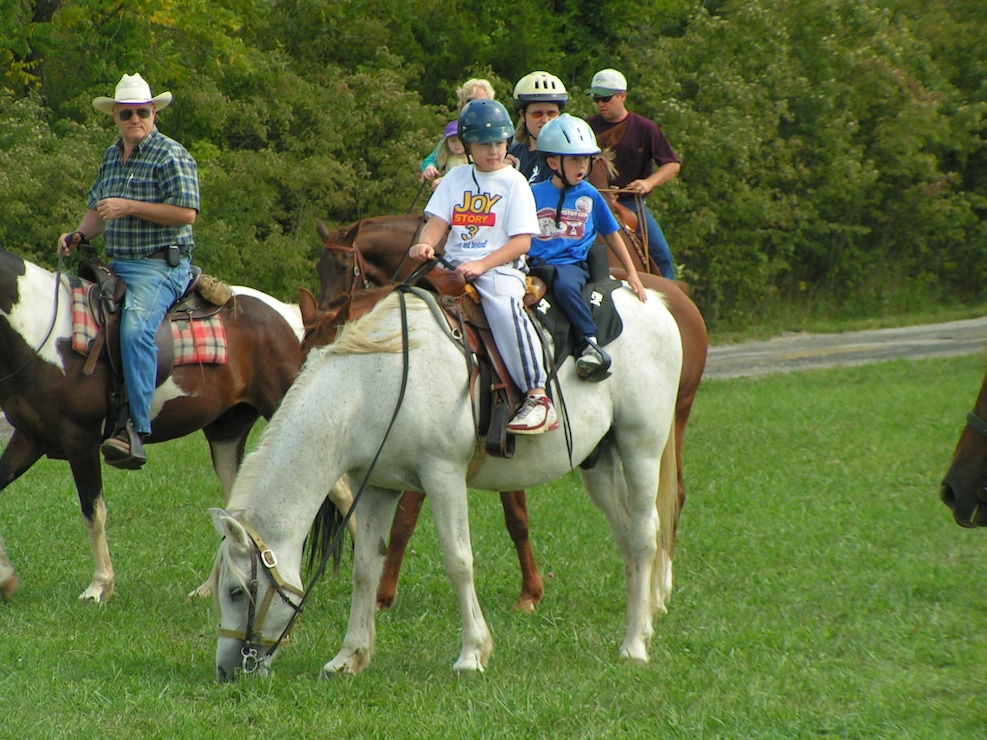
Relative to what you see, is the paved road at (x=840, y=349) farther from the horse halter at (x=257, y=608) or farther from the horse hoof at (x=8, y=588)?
the horse halter at (x=257, y=608)

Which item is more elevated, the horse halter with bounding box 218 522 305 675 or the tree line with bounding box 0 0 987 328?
the horse halter with bounding box 218 522 305 675

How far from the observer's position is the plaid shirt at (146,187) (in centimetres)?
716

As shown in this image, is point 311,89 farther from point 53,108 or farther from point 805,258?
point 805,258

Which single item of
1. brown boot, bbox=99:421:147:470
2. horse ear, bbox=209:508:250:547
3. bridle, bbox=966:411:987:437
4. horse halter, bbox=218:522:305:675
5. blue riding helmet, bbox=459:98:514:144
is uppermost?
blue riding helmet, bbox=459:98:514:144

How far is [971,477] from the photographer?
186 inches

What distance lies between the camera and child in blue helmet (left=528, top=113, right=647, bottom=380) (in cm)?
591

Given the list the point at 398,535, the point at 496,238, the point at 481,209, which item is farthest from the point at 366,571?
the point at 481,209

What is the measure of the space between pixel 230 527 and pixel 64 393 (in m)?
2.41

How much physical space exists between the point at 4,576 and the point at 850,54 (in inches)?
820

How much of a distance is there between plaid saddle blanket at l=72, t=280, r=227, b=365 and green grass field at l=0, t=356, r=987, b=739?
1352mm

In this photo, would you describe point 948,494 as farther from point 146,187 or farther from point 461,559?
point 146,187

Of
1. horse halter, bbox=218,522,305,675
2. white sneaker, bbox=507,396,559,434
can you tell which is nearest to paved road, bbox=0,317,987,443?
white sneaker, bbox=507,396,559,434

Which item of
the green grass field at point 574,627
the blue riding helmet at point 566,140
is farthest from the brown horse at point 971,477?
the blue riding helmet at point 566,140

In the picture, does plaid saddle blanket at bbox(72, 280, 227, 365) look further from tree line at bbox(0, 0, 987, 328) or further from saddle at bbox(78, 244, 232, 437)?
tree line at bbox(0, 0, 987, 328)
